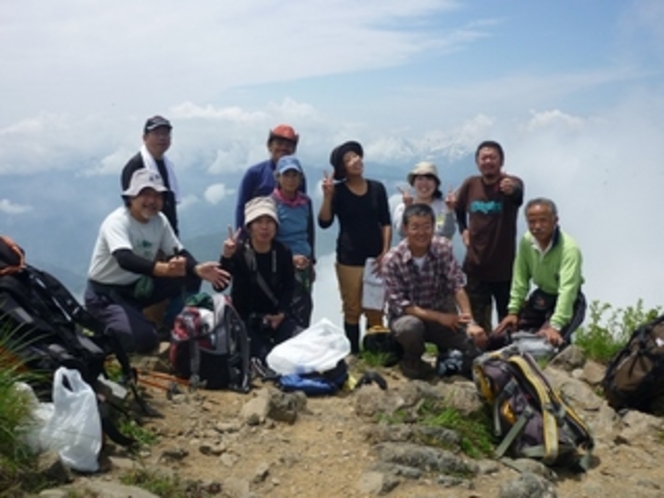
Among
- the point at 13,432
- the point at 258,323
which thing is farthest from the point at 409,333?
the point at 13,432

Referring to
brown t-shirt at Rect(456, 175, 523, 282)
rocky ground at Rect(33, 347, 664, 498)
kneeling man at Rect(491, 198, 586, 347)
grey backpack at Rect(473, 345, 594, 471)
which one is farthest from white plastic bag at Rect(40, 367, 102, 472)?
brown t-shirt at Rect(456, 175, 523, 282)

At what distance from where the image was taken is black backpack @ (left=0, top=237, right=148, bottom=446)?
5.02 meters

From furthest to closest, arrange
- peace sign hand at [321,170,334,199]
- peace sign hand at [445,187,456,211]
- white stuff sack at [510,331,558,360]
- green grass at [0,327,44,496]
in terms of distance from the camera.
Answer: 1. peace sign hand at [445,187,456,211]
2. peace sign hand at [321,170,334,199]
3. white stuff sack at [510,331,558,360]
4. green grass at [0,327,44,496]

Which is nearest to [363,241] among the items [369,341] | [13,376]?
[369,341]

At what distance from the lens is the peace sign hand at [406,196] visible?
29.4 ft

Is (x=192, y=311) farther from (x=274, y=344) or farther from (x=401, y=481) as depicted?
(x=401, y=481)

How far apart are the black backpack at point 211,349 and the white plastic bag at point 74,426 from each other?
2157mm

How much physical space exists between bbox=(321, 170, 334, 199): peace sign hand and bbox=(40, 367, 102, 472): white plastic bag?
4.33 metres

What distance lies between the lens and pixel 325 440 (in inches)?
235

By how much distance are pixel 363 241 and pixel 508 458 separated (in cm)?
362

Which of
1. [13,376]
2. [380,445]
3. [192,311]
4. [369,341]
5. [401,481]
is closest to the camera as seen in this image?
[13,376]

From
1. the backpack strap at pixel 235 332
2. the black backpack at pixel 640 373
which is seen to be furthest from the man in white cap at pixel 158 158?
the black backpack at pixel 640 373

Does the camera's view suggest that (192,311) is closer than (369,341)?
Yes

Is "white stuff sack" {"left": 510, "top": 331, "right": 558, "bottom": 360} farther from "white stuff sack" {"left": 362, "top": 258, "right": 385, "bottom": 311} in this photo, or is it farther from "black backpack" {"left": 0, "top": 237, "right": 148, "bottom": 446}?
"black backpack" {"left": 0, "top": 237, "right": 148, "bottom": 446}
